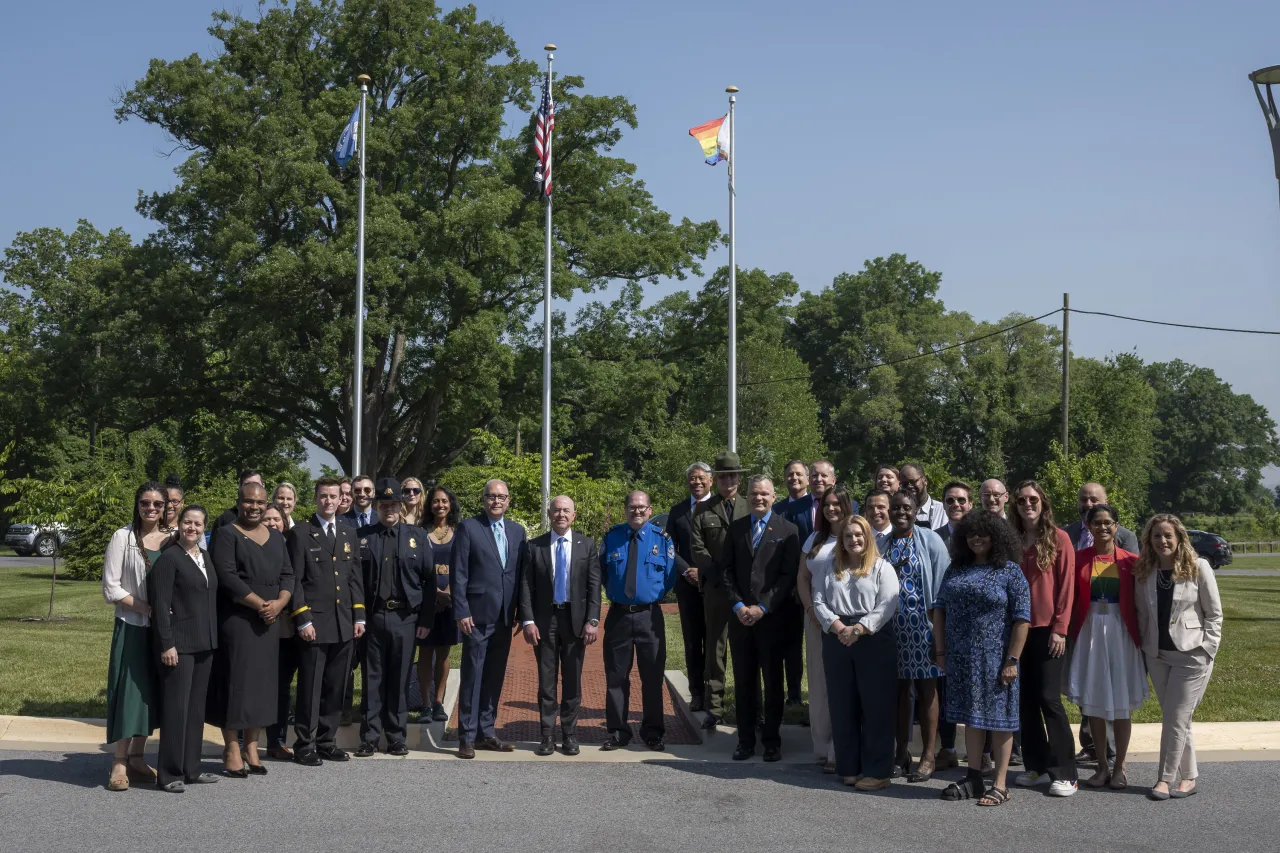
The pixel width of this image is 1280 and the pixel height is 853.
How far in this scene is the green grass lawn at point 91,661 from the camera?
10.2 meters

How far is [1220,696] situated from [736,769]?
5.24 m

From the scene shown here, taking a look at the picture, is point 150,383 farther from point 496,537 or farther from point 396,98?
point 496,537

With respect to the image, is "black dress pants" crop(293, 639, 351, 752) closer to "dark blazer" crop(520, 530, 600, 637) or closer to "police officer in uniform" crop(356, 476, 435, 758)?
"police officer in uniform" crop(356, 476, 435, 758)

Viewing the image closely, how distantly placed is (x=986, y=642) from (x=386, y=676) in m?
Result: 4.32

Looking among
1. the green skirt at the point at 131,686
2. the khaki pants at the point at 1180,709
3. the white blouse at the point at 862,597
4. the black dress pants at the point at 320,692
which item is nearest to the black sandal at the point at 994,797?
the khaki pants at the point at 1180,709

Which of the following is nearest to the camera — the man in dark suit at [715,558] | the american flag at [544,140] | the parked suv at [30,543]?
the man in dark suit at [715,558]

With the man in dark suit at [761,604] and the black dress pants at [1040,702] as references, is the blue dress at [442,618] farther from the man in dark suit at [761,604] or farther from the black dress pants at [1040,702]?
the black dress pants at [1040,702]

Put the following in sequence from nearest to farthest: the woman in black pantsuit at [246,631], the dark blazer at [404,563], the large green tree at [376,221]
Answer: the woman in black pantsuit at [246,631]
the dark blazer at [404,563]
the large green tree at [376,221]

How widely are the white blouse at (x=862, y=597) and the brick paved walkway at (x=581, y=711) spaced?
206cm

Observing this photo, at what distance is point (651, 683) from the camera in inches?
361

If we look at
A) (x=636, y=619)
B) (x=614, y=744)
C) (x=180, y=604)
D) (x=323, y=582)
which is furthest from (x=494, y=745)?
(x=180, y=604)

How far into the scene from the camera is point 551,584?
9109mm

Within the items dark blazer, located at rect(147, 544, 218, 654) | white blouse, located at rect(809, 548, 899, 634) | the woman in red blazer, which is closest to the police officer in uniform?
dark blazer, located at rect(147, 544, 218, 654)

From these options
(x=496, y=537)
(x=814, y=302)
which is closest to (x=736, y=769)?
(x=496, y=537)
